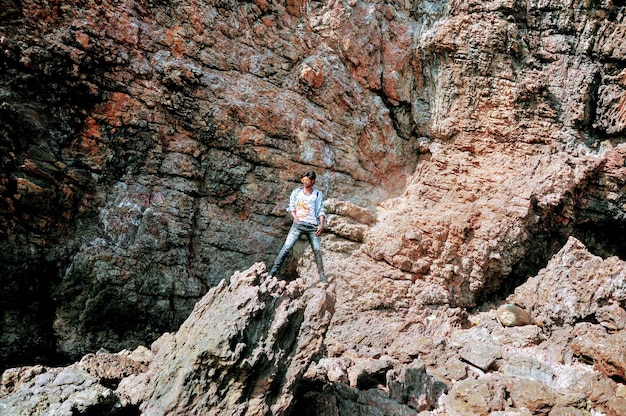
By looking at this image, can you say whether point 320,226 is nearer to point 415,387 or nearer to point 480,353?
point 415,387

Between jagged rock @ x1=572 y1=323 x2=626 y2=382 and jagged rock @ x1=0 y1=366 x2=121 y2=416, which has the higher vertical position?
jagged rock @ x1=572 y1=323 x2=626 y2=382

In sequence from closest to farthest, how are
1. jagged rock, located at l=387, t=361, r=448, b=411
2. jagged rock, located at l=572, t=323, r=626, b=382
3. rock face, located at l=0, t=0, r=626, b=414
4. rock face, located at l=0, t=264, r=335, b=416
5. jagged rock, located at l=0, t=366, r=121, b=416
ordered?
jagged rock, located at l=0, t=366, r=121, b=416, rock face, located at l=0, t=264, r=335, b=416, jagged rock, located at l=387, t=361, r=448, b=411, jagged rock, located at l=572, t=323, r=626, b=382, rock face, located at l=0, t=0, r=626, b=414

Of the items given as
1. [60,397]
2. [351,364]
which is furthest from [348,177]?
[60,397]

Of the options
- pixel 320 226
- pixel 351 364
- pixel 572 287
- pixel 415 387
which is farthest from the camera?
pixel 572 287

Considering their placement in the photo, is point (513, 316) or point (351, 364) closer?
point (351, 364)

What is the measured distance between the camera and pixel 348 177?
475 inches

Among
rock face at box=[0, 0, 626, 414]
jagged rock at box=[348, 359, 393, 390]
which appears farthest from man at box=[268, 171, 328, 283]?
jagged rock at box=[348, 359, 393, 390]

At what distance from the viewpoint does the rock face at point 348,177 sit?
8.64 metres

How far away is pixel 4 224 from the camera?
8523 millimetres

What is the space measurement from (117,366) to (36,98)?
255 inches

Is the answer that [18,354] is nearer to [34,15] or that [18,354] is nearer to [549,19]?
[34,15]

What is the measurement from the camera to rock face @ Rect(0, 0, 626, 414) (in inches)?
340

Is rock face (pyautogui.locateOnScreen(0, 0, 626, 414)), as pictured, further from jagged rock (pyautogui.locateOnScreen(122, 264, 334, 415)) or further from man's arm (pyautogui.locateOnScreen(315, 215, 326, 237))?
man's arm (pyautogui.locateOnScreen(315, 215, 326, 237))

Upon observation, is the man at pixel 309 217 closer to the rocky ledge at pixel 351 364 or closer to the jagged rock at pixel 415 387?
the rocky ledge at pixel 351 364
